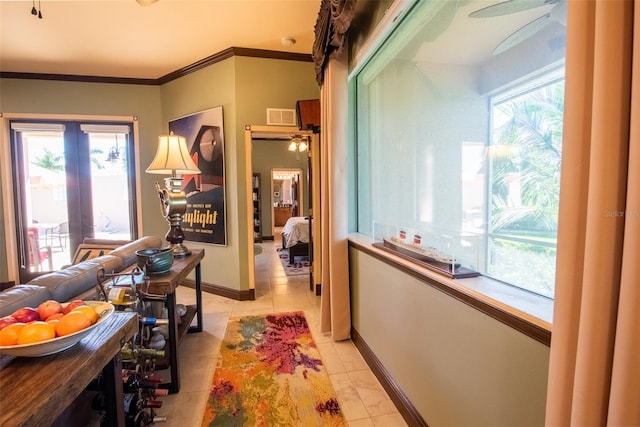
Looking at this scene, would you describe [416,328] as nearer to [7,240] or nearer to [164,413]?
[164,413]

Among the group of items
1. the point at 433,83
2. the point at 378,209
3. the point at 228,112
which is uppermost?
the point at 228,112

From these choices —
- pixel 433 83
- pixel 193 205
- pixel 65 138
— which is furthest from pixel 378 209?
pixel 65 138

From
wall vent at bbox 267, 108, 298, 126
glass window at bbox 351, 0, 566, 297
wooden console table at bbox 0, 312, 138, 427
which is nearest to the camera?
wooden console table at bbox 0, 312, 138, 427

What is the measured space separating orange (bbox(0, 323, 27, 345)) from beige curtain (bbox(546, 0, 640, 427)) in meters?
1.39

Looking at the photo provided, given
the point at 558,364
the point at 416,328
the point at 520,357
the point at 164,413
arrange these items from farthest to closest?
1. the point at 164,413
2. the point at 416,328
3. the point at 520,357
4. the point at 558,364

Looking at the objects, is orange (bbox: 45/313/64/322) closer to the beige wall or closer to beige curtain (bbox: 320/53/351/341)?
the beige wall

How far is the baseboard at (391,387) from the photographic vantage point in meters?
1.65

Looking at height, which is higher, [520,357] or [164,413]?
[520,357]

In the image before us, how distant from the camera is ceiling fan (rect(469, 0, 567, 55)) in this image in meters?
1.11

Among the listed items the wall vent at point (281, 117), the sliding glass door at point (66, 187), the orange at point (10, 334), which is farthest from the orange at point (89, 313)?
the sliding glass door at point (66, 187)

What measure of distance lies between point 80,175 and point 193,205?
6.08 feet

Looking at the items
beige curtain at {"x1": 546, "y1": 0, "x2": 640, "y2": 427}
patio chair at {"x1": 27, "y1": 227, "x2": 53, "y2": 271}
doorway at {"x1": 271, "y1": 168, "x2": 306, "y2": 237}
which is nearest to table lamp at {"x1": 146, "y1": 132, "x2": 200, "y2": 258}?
beige curtain at {"x1": 546, "y1": 0, "x2": 640, "y2": 427}

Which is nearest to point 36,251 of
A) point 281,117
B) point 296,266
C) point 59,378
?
point 296,266

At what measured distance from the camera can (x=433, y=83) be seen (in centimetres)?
201
